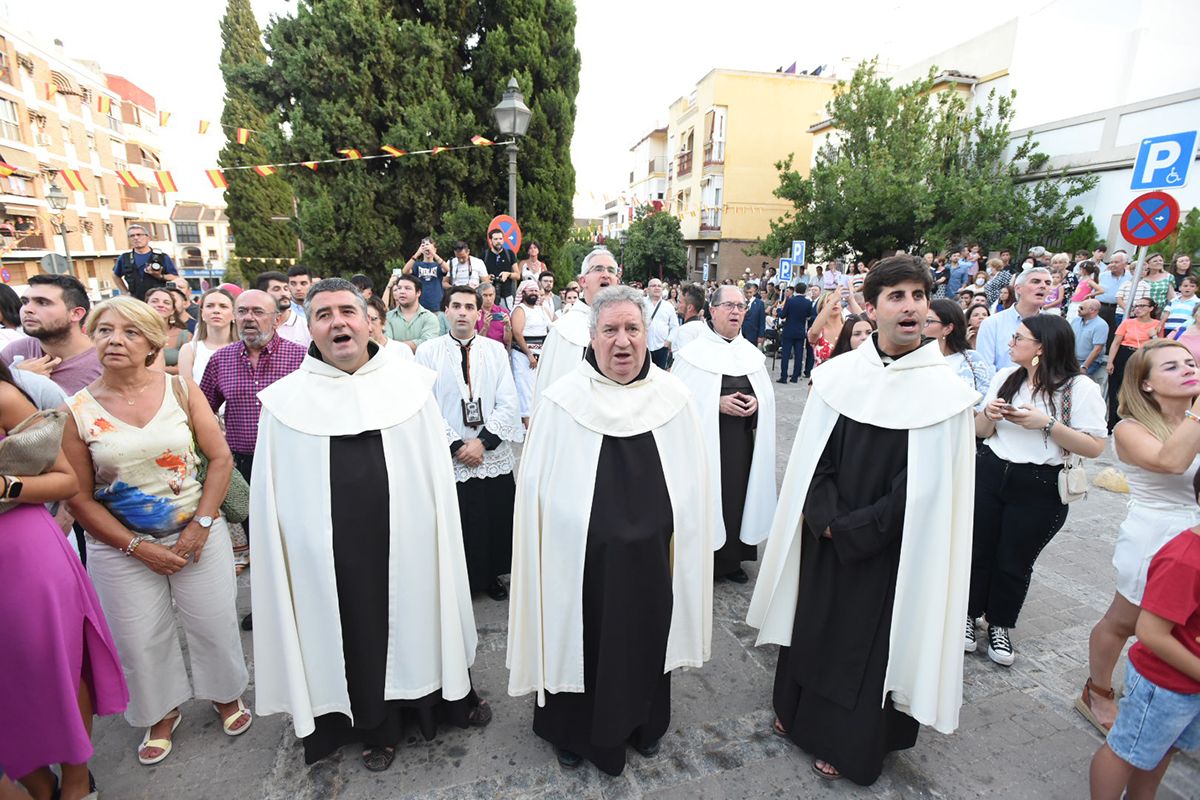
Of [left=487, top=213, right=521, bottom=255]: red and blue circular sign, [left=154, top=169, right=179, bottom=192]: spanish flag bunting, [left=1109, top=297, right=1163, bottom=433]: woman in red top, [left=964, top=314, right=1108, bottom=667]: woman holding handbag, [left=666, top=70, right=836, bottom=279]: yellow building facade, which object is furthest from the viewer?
[left=666, top=70, right=836, bottom=279]: yellow building facade

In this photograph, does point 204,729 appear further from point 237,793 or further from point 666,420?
point 666,420

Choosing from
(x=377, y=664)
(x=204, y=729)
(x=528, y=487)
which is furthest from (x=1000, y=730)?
(x=204, y=729)

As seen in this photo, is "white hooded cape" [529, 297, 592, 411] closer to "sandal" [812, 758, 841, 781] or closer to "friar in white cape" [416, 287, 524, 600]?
"friar in white cape" [416, 287, 524, 600]

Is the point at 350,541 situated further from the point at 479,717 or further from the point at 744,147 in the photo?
the point at 744,147

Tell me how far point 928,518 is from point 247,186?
99.9ft

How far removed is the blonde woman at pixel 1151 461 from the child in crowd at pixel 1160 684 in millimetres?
268

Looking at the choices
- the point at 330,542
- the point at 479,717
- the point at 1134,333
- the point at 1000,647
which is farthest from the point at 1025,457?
the point at 1134,333

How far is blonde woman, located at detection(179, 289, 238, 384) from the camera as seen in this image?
4.21m

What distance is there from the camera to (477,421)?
3.91m

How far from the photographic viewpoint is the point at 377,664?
2596mm

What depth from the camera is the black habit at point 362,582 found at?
2.48 meters

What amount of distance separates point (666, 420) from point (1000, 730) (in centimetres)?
234

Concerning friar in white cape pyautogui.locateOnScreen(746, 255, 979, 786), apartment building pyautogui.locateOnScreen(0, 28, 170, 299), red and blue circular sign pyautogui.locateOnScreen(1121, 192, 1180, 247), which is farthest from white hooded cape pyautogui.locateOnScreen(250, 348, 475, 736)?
apartment building pyautogui.locateOnScreen(0, 28, 170, 299)

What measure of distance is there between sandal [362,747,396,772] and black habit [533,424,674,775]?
38.0 inches
